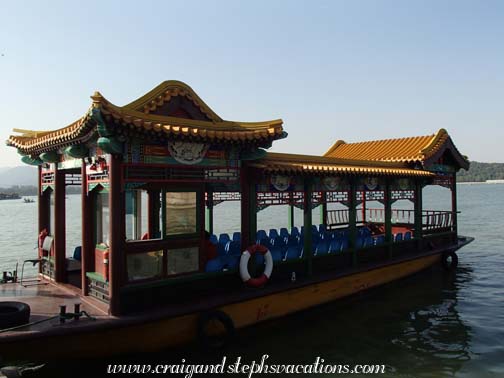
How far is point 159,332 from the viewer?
7.20 m

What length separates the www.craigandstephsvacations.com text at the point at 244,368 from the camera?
701cm

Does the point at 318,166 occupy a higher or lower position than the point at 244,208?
higher

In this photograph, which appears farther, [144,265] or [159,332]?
[144,265]

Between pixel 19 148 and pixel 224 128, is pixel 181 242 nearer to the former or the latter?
pixel 224 128

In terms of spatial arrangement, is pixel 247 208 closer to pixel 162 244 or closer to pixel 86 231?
pixel 162 244

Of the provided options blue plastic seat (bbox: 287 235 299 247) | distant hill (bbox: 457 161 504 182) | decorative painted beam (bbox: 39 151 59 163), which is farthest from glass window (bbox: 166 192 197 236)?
distant hill (bbox: 457 161 504 182)

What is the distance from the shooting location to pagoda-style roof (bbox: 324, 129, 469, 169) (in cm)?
1362

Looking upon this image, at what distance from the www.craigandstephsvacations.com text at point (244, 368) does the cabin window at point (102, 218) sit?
7.64ft

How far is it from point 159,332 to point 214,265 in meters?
1.61

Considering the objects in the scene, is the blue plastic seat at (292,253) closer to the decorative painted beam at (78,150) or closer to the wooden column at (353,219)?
the wooden column at (353,219)

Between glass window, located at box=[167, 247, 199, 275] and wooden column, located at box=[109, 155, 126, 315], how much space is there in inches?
40.3

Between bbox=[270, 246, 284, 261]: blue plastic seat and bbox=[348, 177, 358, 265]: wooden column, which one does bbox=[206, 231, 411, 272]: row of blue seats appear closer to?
bbox=[270, 246, 284, 261]: blue plastic seat

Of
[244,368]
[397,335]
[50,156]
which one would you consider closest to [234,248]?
[244,368]

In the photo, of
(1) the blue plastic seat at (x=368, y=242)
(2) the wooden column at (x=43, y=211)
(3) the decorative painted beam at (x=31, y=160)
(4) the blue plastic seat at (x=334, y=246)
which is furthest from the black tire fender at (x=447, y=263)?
(3) the decorative painted beam at (x=31, y=160)
